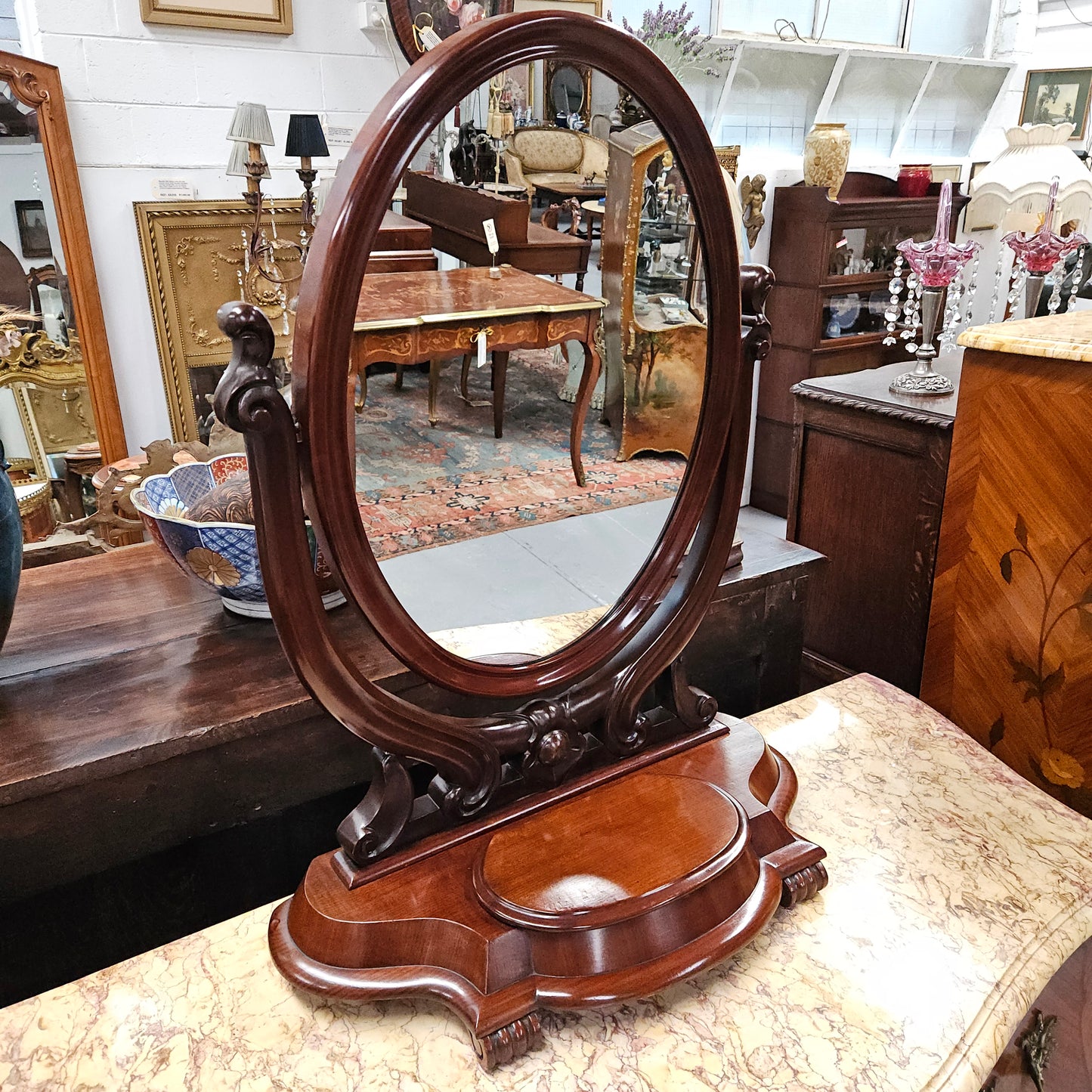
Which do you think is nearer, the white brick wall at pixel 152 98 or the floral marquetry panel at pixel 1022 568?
the floral marquetry panel at pixel 1022 568

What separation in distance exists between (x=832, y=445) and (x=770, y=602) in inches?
23.0

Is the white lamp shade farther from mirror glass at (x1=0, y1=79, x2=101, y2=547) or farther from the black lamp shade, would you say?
mirror glass at (x1=0, y1=79, x2=101, y2=547)

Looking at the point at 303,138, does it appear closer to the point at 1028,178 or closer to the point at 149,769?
the point at 1028,178

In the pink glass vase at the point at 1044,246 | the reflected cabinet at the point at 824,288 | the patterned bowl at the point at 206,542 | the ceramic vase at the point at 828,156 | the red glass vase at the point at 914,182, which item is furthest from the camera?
the red glass vase at the point at 914,182

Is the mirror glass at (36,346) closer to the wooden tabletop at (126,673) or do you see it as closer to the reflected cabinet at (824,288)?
the wooden tabletop at (126,673)

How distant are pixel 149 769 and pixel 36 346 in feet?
8.20

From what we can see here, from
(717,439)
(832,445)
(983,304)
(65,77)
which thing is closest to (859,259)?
(983,304)

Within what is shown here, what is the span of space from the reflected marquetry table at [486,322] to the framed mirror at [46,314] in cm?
210

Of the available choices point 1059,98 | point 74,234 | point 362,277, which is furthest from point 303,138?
point 1059,98

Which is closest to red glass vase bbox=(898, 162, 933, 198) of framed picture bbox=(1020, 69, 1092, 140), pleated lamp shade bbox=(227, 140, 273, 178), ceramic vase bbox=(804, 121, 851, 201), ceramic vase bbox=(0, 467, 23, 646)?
ceramic vase bbox=(804, 121, 851, 201)

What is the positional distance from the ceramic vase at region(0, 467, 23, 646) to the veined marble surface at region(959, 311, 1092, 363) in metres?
1.17

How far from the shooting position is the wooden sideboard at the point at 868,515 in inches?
59.1

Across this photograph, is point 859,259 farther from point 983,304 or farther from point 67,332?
point 67,332

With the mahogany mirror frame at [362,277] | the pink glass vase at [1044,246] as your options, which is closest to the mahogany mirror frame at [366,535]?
the mahogany mirror frame at [362,277]
